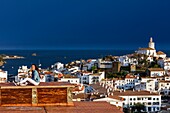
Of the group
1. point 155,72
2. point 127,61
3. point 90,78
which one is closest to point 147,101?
point 90,78

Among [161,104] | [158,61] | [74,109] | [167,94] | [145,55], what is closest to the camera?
[74,109]

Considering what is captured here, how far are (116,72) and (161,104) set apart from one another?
14860 mm

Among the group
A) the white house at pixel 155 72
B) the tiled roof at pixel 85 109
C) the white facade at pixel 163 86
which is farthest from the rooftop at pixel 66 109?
the white house at pixel 155 72

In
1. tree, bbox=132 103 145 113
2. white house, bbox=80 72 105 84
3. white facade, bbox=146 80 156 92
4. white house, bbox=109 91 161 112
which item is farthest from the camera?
white house, bbox=80 72 105 84

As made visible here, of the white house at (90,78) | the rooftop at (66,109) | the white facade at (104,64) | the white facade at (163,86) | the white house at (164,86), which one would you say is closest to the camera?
the rooftop at (66,109)

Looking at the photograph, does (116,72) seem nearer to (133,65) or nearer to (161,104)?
(133,65)

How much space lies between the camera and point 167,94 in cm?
2583

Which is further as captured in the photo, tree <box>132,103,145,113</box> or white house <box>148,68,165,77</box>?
white house <box>148,68,165,77</box>

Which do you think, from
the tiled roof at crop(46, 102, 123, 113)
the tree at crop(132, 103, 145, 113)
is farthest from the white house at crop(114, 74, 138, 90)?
the tiled roof at crop(46, 102, 123, 113)

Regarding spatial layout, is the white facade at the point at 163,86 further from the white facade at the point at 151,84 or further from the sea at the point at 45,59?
the sea at the point at 45,59

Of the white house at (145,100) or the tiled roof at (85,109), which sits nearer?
the tiled roof at (85,109)

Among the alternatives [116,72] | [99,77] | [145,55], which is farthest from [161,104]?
[145,55]

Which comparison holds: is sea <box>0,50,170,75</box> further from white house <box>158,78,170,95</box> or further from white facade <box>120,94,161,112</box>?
white facade <box>120,94,161,112</box>

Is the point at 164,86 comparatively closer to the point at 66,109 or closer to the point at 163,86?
the point at 163,86
